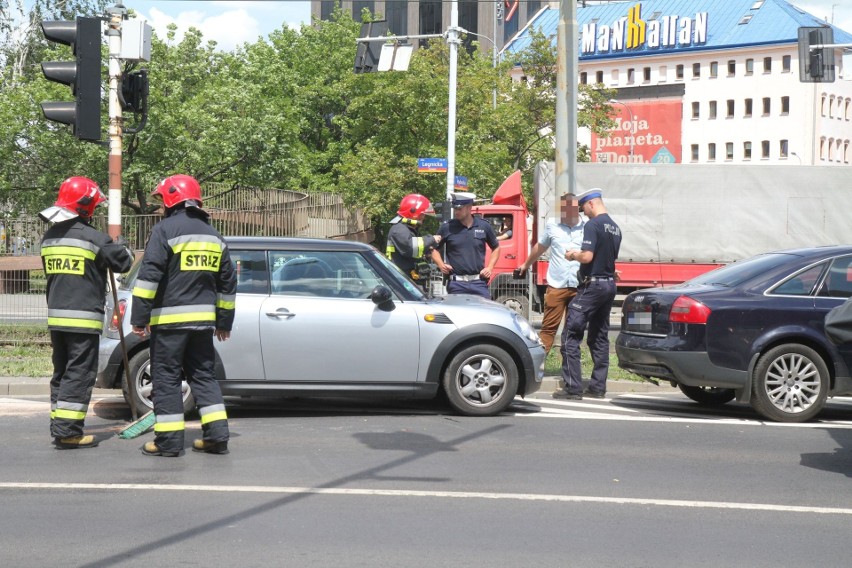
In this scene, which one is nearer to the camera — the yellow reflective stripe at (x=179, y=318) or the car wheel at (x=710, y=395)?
the yellow reflective stripe at (x=179, y=318)

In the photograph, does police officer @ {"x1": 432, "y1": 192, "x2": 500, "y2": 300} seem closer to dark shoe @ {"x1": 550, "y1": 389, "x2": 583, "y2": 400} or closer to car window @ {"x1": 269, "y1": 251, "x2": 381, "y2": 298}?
dark shoe @ {"x1": 550, "y1": 389, "x2": 583, "y2": 400}

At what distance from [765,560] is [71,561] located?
3134mm

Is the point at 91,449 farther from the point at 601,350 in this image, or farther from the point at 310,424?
the point at 601,350

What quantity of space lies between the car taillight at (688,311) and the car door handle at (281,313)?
3165 mm

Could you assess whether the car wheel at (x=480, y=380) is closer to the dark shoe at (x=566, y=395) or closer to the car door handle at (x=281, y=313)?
the car door handle at (x=281, y=313)

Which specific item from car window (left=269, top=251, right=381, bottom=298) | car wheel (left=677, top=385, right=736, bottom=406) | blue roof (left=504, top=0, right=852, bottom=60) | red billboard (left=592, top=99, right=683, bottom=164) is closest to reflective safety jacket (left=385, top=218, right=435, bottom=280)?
car window (left=269, top=251, right=381, bottom=298)

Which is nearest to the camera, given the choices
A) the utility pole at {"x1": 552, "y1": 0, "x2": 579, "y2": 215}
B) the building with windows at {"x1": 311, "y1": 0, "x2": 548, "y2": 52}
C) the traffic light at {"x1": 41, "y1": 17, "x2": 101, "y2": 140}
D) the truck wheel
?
the traffic light at {"x1": 41, "y1": 17, "x2": 101, "y2": 140}

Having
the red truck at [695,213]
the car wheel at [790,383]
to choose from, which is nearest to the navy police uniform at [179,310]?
the car wheel at [790,383]

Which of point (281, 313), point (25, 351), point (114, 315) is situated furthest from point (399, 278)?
point (25, 351)

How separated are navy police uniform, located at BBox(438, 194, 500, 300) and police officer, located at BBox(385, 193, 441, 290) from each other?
0.18m

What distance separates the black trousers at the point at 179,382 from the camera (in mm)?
7785

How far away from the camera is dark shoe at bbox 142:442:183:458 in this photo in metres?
7.88

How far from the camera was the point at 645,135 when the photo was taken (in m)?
86.6

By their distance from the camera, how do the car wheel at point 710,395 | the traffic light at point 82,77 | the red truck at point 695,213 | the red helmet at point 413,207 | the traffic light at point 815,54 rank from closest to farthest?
1. the traffic light at point 82,77
2. the car wheel at point 710,395
3. the red helmet at point 413,207
4. the red truck at point 695,213
5. the traffic light at point 815,54
